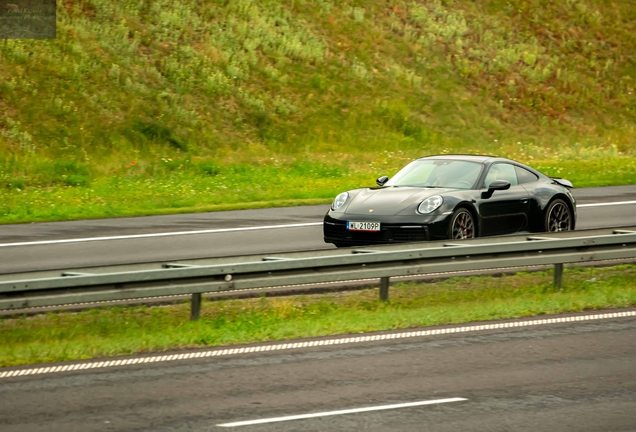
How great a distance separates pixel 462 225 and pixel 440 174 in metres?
1.31

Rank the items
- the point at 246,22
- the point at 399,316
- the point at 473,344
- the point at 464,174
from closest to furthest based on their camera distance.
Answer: the point at 473,344 < the point at 399,316 < the point at 464,174 < the point at 246,22

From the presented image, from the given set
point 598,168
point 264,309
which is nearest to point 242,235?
point 264,309

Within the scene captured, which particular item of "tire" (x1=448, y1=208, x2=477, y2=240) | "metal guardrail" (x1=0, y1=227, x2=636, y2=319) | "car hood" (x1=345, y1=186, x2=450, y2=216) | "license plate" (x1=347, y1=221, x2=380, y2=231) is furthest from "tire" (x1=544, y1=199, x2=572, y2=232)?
"license plate" (x1=347, y1=221, x2=380, y2=231)

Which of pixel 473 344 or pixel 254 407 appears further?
pixel 473 344

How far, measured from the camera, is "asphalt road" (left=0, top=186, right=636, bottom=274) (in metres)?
15.1

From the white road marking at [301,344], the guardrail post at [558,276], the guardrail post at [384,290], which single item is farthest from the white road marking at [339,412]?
the guardrail post at [558,276]

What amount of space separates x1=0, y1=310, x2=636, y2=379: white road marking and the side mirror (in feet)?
12.2

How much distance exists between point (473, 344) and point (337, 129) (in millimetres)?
26114

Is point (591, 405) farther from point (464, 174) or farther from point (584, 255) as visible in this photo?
point (464, 174)

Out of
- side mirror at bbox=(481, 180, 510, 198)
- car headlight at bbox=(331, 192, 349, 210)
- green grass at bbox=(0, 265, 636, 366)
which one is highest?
side mirror at bbox=(481, 180, 510, 198)

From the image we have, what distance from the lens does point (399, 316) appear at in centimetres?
1034

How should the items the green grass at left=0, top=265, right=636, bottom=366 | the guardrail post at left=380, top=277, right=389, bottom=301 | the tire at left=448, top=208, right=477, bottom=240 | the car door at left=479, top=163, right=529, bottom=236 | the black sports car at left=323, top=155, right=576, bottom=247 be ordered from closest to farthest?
the green grass at left=0, top=265, right=636, bottom=366, the guardrail post at left=380, top=277, right=389, bottom=301, the black sports car at left=323, top=155, right=576, bottom=247, the tire at left=448, top=208, right=477, bottom=240, the car door at left=479, top=163, right=529, bottom=236

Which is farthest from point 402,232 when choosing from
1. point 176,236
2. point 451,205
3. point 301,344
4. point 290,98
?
point 290,98

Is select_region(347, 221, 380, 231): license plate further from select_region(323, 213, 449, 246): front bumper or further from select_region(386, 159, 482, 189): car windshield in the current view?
select_region(386, 159, 482, 189): car windshield
